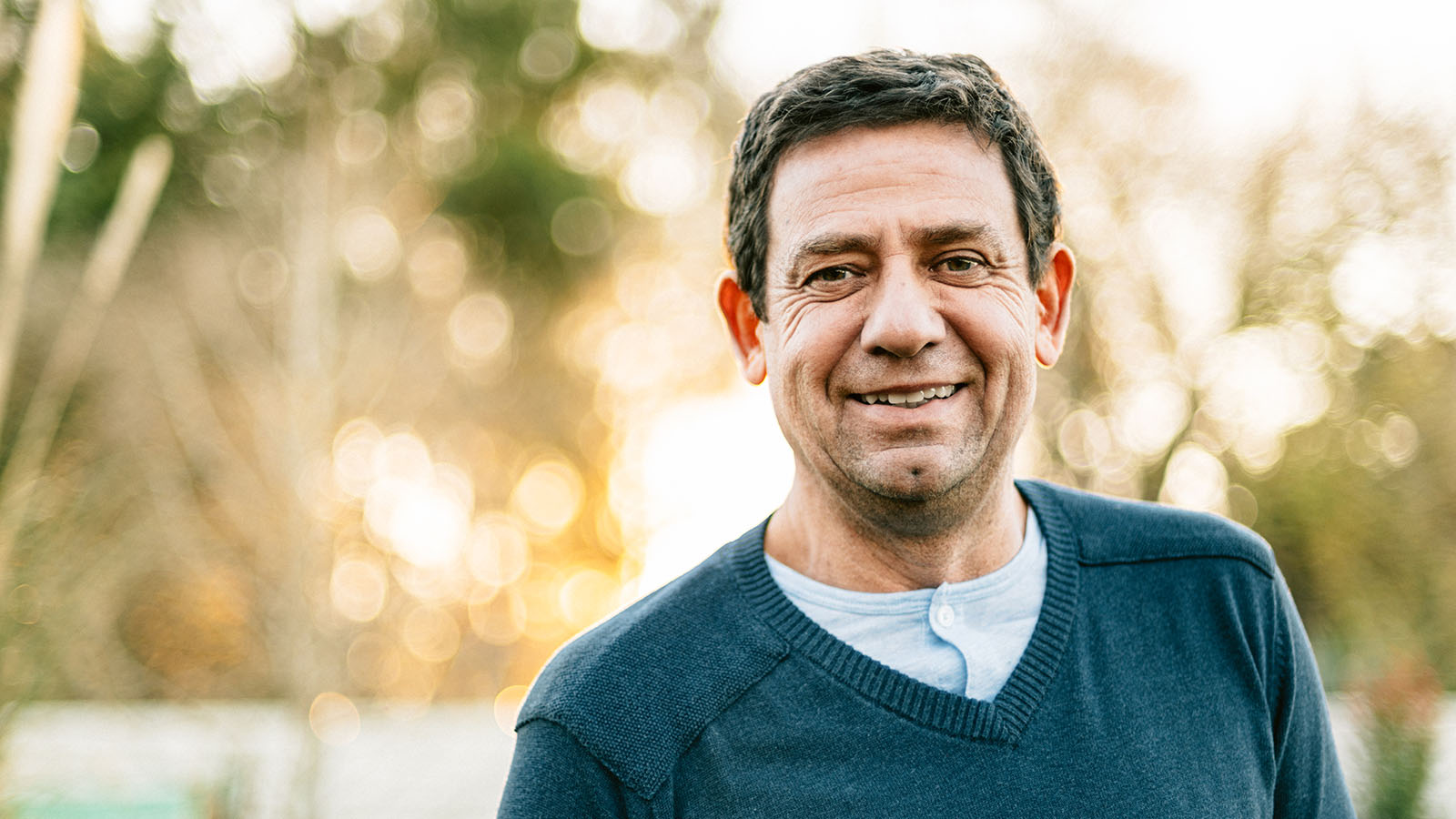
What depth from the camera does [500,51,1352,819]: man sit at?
1.22 metres

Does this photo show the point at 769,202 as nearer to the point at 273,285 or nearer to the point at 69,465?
the point at 69,465

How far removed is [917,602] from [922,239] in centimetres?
49

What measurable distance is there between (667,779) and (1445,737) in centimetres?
675

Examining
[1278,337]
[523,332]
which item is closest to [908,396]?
[1278,337]

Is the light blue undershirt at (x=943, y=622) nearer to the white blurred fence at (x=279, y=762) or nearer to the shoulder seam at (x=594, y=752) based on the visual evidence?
the shoulder seam at (x=594, y=752)

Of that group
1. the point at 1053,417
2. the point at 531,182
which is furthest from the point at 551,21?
the point at 1053,417

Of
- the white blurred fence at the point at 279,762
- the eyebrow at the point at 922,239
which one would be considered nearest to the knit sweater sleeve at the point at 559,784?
the eyebrow at the point at 922,239

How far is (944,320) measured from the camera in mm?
1330

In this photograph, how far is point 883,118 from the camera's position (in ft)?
4.44

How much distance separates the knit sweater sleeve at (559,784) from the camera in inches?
47.2

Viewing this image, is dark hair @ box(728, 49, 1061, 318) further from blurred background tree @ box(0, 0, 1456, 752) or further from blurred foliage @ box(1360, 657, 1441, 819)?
blurred background tree @ box(0, 0, 1456, 752)

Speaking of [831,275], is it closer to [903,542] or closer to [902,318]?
[902,318]

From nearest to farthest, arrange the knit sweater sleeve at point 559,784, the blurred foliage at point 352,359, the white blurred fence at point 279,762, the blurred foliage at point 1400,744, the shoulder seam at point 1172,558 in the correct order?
the knit sweater sleeve at point 559,784 → the shoulder seam at point 1172,558 → the white blurred fence at point 279,762 → the blurred foliage at point 1400,744 → the blurred foliage at point 352,359

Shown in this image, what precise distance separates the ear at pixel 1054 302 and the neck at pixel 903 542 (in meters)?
0.23
